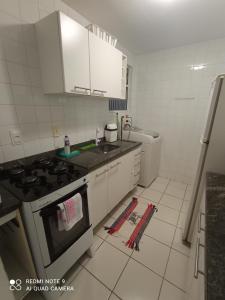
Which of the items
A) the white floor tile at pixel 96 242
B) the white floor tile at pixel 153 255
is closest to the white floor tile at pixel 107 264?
the white floor tile at pixel 96 242

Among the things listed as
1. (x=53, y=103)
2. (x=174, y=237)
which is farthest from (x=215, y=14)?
(x=174, y=237)

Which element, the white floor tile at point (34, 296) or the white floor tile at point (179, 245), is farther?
the white floor tile at point (179, 245)

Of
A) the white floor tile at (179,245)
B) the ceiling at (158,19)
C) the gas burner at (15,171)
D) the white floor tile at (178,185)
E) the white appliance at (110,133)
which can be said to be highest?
the ceiling at (158,19)

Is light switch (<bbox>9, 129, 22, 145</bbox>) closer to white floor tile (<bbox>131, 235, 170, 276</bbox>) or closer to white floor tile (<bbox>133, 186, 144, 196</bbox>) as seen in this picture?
white floor tile (<bbox>131, 235, 170, 276</bbox>)

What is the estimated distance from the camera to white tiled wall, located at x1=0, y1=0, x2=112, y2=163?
116cm

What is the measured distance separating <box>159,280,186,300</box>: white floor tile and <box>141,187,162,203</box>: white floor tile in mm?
1133

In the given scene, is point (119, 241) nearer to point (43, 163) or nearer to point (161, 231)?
point (161, 231)

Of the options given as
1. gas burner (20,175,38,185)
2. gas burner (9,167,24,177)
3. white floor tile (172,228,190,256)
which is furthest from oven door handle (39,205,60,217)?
white floor tile (172,228,190,256)

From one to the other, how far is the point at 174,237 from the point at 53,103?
6.56 ft

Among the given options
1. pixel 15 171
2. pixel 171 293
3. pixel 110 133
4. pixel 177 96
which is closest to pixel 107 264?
pixel 171 293

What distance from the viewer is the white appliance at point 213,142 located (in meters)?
1.13

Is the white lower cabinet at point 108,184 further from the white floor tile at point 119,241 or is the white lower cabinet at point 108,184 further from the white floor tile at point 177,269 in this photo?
the white floor tile at point 177,269

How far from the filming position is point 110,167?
1583 millimetres

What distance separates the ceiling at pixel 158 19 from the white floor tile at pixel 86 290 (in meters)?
2.56
